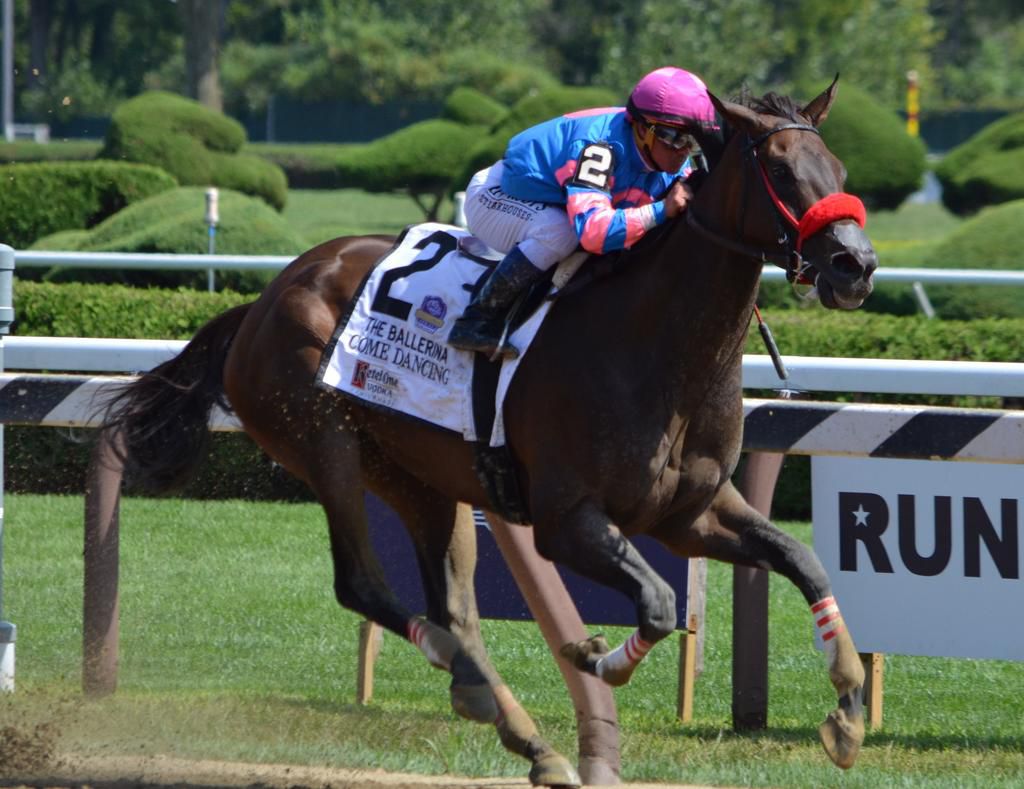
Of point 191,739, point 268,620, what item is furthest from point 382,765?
point 268,620

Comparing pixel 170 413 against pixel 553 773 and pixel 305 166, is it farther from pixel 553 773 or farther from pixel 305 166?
pixel 305 166

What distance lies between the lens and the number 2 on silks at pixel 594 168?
154 inches

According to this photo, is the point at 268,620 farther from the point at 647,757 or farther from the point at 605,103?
the point at 605,103

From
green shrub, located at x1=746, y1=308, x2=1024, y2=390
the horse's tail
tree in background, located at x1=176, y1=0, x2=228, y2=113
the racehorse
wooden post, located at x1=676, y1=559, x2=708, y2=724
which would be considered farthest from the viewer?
tree in background, located at x1=176, y1=0, x2=228, y2=113

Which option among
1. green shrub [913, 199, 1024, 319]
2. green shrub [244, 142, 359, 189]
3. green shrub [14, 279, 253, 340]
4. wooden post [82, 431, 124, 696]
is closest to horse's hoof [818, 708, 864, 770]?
wooden post [82, 431, 124, 696]

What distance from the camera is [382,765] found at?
4.56 m

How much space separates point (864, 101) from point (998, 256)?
1169 centimetres

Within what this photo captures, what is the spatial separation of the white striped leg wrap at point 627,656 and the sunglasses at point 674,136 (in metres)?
1.13

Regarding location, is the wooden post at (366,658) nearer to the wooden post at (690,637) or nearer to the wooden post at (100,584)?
the wooden post at (100,584)

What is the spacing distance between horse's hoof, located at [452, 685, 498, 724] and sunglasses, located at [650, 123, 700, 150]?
4.50 feet

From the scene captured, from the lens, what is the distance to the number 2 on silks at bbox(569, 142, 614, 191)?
154 inches

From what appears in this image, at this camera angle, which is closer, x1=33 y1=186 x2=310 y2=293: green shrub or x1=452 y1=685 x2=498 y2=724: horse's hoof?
x1=452 y1=685 x2=498 y2=724: horse's hoof

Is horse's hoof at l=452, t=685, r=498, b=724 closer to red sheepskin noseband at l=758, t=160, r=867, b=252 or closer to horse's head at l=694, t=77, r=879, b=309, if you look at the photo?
horse's head at l=694, t=77, r=879, b=309

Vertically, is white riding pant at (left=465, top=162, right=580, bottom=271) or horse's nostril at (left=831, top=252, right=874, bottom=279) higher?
horse's nostril at (left=831, top=252, right=874, bottom=279)
